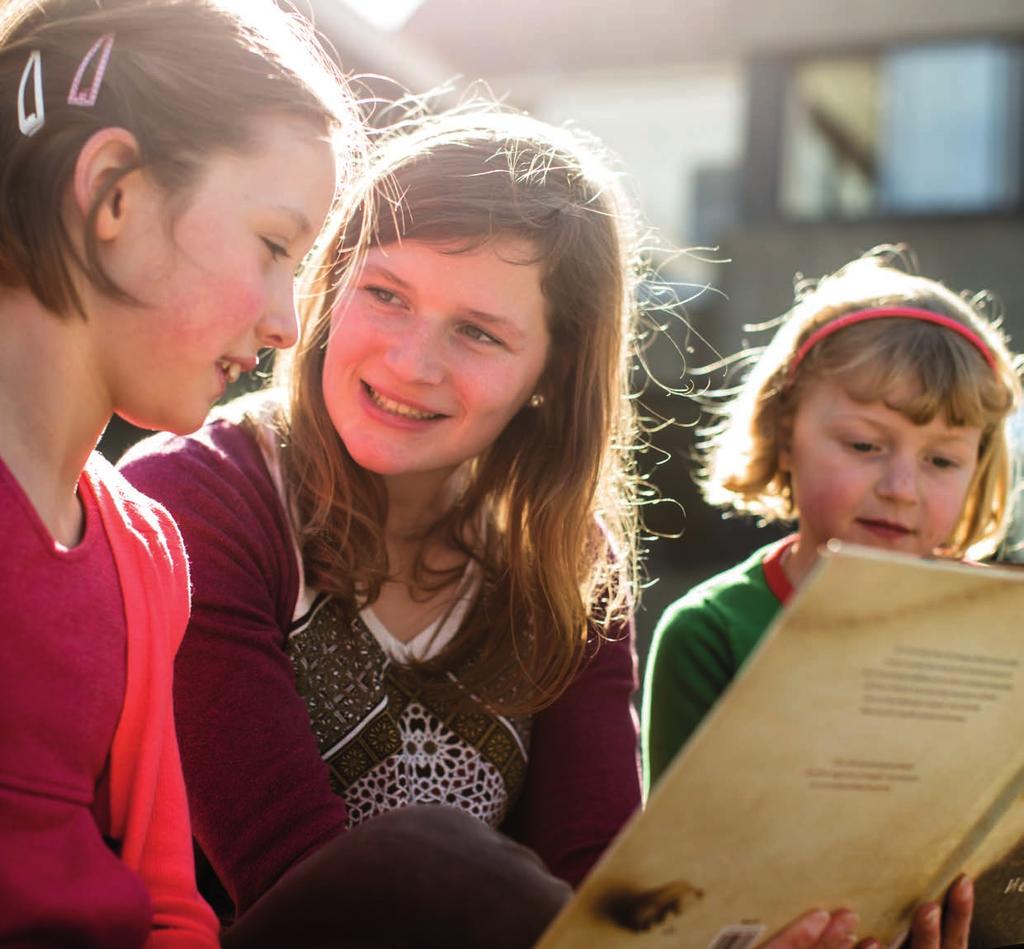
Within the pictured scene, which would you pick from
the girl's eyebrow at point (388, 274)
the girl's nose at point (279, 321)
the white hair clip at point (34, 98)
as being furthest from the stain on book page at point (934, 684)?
the girl's eyebrow at point (388, 274)

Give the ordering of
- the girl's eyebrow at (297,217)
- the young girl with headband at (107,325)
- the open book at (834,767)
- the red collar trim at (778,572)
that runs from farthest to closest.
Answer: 1. the red collar trim at (778,572)
2. the girl's eyebrow at (297,217)
3. the young girl with headband at (107,325)
4. the open book at (834,767)

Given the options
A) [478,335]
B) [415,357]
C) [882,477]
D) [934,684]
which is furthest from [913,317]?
[934,684]

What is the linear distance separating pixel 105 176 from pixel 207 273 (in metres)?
0.12

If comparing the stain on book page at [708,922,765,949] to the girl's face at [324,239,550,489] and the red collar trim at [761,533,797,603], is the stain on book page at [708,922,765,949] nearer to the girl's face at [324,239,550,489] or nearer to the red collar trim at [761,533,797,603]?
the girl's face at [324,239,550,489]

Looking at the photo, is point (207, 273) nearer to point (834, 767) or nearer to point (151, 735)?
point (151, 735)

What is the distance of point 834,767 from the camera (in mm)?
1109

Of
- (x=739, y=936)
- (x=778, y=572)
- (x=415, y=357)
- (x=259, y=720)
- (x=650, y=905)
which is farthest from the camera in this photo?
(x=778, y=572)

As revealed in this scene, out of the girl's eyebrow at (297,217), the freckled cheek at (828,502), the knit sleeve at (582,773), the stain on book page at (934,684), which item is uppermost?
the girl's eyebrow at (297,217)

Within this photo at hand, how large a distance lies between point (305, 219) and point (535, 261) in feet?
2.04

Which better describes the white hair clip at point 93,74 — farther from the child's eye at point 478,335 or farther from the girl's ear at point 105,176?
the child's eye at point 478,335

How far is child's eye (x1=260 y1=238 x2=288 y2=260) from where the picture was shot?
4.17ft

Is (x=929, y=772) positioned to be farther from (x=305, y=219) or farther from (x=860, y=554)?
(x=305, y=219)

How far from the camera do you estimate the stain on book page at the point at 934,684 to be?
3.51 feet

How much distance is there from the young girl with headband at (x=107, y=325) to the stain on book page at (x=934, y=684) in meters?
0.63
